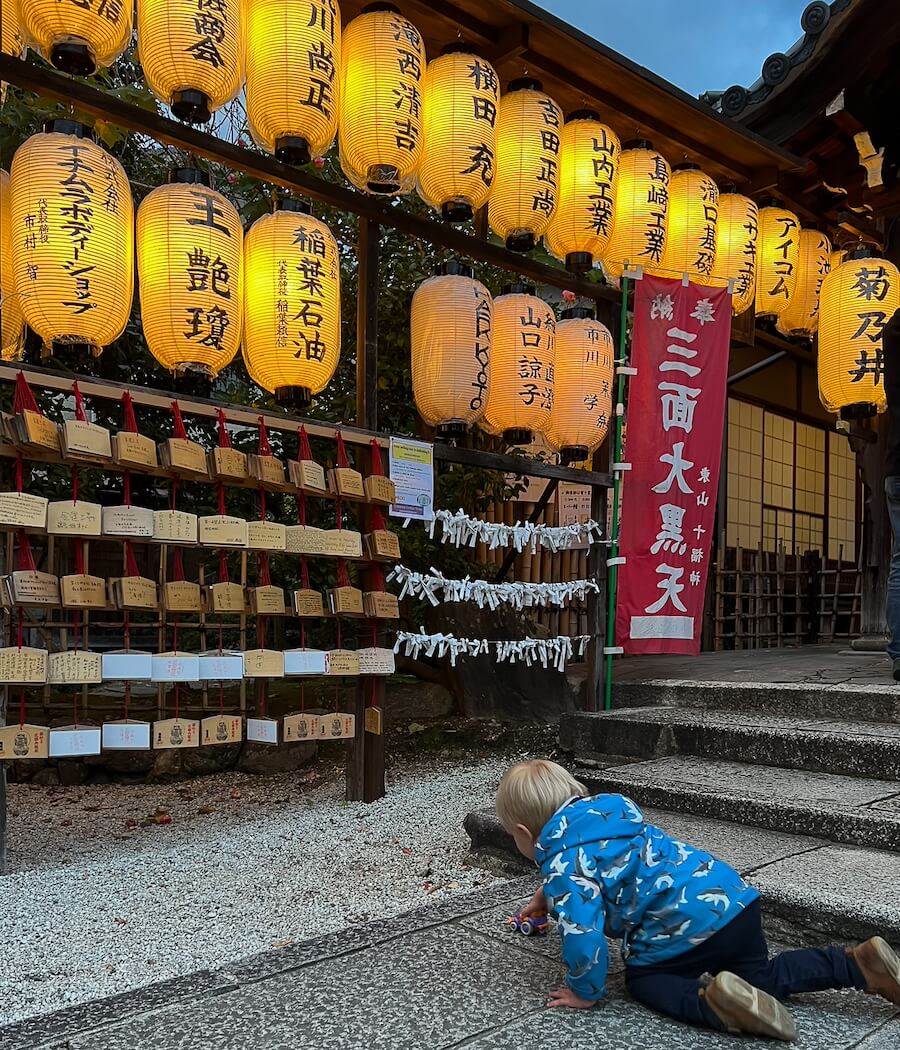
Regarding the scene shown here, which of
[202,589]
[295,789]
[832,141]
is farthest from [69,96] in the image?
[832,141]

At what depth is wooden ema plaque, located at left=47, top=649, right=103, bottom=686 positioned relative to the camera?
416 centimetres

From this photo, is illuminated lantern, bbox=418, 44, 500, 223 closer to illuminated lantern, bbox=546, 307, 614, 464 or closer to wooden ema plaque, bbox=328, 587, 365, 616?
illuminated lantern, bbox=546, 307, 614, 464

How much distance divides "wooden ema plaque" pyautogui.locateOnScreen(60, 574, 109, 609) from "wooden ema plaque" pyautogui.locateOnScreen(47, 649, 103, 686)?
9.4 inches

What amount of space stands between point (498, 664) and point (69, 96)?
5382mm

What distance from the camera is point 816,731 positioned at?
15.8 ft

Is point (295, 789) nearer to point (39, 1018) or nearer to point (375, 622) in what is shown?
point (375, 622)

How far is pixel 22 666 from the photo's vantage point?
13.4ft

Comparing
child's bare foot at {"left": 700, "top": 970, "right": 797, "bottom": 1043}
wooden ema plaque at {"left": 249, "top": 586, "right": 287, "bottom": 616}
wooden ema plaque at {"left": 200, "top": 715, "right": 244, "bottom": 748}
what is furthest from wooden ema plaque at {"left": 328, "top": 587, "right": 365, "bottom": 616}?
child's bare foot at {"left": 700, "top": 970, "right": 797, "bottom": 1043}

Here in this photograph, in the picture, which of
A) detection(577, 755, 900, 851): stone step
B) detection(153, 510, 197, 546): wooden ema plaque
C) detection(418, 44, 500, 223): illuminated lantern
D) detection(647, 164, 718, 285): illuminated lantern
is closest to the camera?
detection(577, 755, 900, 851): stone step

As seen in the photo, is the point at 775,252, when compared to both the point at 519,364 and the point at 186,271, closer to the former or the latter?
the point at 519,364

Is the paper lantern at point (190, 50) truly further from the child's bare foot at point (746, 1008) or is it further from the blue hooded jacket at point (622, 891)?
the child's bare foot at point (746, 1008)

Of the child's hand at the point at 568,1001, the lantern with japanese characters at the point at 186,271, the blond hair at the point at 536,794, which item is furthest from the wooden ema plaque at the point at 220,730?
the child's hand at the point at 568,1001

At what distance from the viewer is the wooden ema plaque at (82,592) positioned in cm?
427

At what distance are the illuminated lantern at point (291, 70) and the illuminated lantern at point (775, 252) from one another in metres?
4.44
